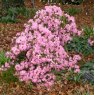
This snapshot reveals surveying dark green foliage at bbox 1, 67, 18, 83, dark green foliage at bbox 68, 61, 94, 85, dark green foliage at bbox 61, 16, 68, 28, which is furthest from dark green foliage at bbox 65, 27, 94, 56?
dark green foliage at bbox 1, 67, 18, 83

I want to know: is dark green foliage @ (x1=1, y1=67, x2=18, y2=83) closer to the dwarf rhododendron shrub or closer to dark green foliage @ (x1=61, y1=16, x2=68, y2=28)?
the dwarf rhododendron shrub

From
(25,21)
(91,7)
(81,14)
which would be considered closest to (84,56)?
(25,21)

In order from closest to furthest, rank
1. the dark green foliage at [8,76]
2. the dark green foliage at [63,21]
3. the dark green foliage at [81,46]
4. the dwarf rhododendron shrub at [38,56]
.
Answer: the dwarf rhododendron shrub at [38,56] → the dark green foliage at [8,76] → the dark green foliage at [63,21] → the dark green foliage at [81,46]

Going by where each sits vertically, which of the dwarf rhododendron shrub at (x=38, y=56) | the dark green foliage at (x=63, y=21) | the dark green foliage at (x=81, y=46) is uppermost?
the dark green foliage at (x=63, y=21)

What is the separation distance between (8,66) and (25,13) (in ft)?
24.9

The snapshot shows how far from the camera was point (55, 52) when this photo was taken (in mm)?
7855

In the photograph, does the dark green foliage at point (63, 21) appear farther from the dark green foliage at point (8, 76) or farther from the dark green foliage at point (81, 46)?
the dark green foliage at point (8, 76)

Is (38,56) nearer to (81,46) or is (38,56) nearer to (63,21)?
(63,21)

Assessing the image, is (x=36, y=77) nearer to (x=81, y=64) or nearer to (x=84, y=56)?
(x=81, y=64)

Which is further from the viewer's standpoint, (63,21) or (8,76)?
(63,21)

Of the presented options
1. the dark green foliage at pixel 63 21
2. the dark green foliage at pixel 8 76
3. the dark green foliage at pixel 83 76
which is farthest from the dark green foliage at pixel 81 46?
the dark green foliage at pixel 8 76

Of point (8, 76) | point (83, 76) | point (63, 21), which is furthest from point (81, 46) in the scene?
point (8, 76)

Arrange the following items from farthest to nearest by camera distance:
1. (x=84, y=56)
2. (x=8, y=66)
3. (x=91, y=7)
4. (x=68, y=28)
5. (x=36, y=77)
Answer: (x=91, y=7) < (x=84, y=56) < (x=68, y=28) < (x=8, y=66) < (x=36, y=77)

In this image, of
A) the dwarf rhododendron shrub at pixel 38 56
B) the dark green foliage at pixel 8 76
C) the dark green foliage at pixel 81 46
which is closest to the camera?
the dwarf rhododendron shrub at pixel 38 56
